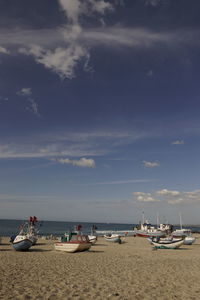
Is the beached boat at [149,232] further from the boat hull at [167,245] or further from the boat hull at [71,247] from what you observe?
the boat hull at [71,247]

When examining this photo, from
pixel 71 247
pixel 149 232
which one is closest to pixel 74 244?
pixel 71 247

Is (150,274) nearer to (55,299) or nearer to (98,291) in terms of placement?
(98,291)

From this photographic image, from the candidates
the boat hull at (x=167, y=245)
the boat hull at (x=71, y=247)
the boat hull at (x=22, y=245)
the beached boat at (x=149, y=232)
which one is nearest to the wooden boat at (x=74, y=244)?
the boat hull at (x=71, y=247)

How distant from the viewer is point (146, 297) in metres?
11.2

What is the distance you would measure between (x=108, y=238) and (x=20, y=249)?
94.4 feet

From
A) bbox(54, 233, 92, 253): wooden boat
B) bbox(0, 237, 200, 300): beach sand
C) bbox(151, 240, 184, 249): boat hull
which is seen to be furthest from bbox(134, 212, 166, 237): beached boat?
bbox(0, 237, 200, 300): beach sand

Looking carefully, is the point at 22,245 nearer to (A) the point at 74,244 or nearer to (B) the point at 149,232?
(A) the point at 74,244

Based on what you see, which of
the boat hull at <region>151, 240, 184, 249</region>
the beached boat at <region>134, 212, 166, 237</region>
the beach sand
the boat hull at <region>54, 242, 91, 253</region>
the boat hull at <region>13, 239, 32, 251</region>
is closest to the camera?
the beach sand

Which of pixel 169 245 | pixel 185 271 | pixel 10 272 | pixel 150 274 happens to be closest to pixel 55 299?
pixel 10 272

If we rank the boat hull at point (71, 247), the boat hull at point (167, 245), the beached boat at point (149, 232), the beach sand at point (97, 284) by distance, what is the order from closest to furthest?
the beach sand at point (97, 284), the boat hull at point (71, 247), the boat hull at point (167, 245), the beached boat at point (149, 232)

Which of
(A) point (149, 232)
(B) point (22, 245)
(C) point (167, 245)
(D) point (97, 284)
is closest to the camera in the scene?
(D) point (97, 284)

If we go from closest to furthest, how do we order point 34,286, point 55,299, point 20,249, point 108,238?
point 55,299
point 34,286
point 20,249
point 108,238

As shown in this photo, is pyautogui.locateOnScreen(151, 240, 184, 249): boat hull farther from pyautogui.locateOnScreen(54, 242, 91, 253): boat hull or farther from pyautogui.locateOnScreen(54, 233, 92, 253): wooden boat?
pyautogui.locateOnScreen(54, 242, 91, 253): boat hull

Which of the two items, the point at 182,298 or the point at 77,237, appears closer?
the point at 182,298
